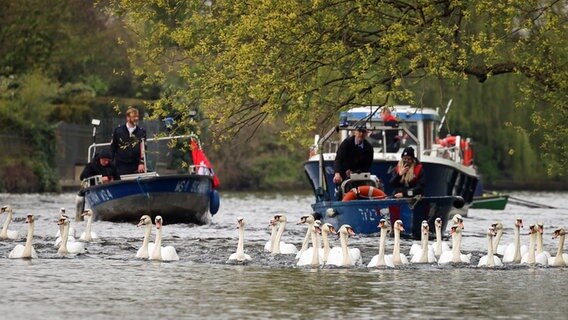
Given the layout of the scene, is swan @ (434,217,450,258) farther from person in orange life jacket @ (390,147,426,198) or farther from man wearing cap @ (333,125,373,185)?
man wearing cap @ (333,125,373,185)

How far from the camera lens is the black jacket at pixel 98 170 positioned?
34119mm

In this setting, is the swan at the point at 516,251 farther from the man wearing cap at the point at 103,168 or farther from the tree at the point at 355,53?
the man wearing cap at the point at 103,168

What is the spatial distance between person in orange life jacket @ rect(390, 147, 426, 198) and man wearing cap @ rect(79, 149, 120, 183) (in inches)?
300

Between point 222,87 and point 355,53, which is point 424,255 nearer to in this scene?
point 355,53

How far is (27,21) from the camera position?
5241 centimetres

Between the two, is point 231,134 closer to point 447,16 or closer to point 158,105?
point 158,105

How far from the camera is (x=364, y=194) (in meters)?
29.0

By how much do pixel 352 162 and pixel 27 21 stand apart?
84.9 feet

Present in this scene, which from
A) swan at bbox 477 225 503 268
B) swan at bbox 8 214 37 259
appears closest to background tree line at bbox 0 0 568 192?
swan at bbox 477 225 503 268

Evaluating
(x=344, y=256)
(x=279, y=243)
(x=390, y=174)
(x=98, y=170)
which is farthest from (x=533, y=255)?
(x=98, y=170)

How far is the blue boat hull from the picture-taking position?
108 ft

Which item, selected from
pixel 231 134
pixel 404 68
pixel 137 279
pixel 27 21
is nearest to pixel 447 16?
pixel 404 68

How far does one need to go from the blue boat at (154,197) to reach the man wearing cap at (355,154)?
5.19 m

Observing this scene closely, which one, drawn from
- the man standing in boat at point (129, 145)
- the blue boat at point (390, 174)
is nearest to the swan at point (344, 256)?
the blue boat at point (390, 174)
